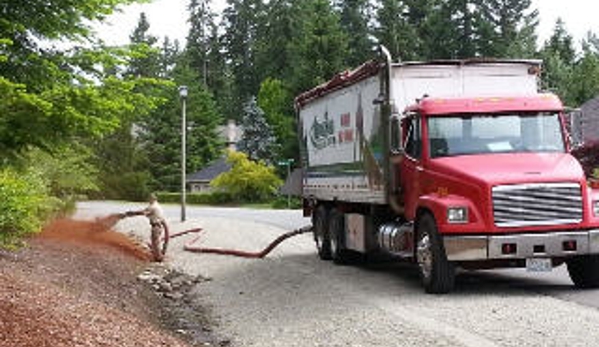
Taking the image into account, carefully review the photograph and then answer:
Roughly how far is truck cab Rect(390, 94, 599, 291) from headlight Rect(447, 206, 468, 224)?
0.01 meters

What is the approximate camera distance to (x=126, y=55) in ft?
37.0

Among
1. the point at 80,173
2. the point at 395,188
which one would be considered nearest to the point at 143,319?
the point at 395,188

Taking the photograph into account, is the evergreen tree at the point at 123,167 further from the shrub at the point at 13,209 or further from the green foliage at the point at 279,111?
the shrub at the point at 13,209

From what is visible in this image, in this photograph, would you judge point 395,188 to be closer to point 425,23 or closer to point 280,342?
point 280,342

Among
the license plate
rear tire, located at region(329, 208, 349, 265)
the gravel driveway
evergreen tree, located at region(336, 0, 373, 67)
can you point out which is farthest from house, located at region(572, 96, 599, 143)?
evergreen tree, located at region(336, 0, 373, 67)

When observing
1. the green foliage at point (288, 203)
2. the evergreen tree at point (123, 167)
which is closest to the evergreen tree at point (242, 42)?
the evergreen tree at point (123, 167)

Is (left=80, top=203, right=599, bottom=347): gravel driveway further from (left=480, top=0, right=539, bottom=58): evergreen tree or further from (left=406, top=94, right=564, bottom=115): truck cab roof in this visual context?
(left=480, top=0, right=539, bottom=58): evergreen tree

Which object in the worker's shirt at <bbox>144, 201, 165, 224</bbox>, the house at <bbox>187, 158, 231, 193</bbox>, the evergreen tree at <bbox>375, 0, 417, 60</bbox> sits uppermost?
the evergreen tree at <bbox>375, 0, 417, 60</bbox>

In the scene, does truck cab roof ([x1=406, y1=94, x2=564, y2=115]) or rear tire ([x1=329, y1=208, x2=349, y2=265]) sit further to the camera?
rear tire ([x1=329, y1=208, x2=349, y2=265])

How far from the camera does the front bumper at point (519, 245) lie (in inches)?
478

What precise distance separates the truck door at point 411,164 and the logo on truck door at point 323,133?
170 inches

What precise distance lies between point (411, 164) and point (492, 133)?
1.29 meters

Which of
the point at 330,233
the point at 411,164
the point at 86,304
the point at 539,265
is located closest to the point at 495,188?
the point at 539,265

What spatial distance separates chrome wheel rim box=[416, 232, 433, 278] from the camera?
42.0 feet
